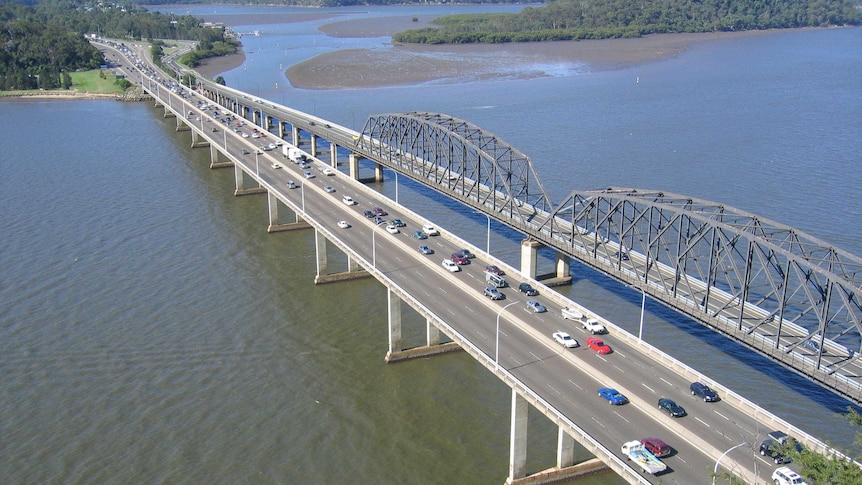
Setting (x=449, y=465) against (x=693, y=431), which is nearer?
(x=693, y=431)

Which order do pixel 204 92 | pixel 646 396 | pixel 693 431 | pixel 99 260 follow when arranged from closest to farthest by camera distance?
pixel 693 431
pixel 646 396
pixel 99 260
pixel 204 92

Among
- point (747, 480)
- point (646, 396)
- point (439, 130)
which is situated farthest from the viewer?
point (439, 130)

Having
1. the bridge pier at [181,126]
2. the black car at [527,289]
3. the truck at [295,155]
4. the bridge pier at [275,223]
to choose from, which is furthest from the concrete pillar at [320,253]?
the bridge pier at [181,126]

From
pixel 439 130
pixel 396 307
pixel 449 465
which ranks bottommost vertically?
pixel 449 465

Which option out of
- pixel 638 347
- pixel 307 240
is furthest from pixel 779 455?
pixel 307 240

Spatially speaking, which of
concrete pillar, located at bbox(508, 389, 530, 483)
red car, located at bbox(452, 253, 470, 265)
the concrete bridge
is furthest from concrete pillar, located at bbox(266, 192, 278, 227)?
concrete pillar, located at bbox(508, 389, 530, 483)

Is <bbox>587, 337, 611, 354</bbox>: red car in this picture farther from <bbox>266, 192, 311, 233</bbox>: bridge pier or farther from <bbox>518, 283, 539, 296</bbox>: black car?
<bbox>266, 192, 311, 233</bbox>: bridge pier

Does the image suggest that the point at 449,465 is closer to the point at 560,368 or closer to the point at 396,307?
the point at 560,368

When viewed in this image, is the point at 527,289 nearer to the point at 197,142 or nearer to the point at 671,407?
the point at 671,407

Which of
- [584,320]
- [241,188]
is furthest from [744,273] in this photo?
[241,188]
